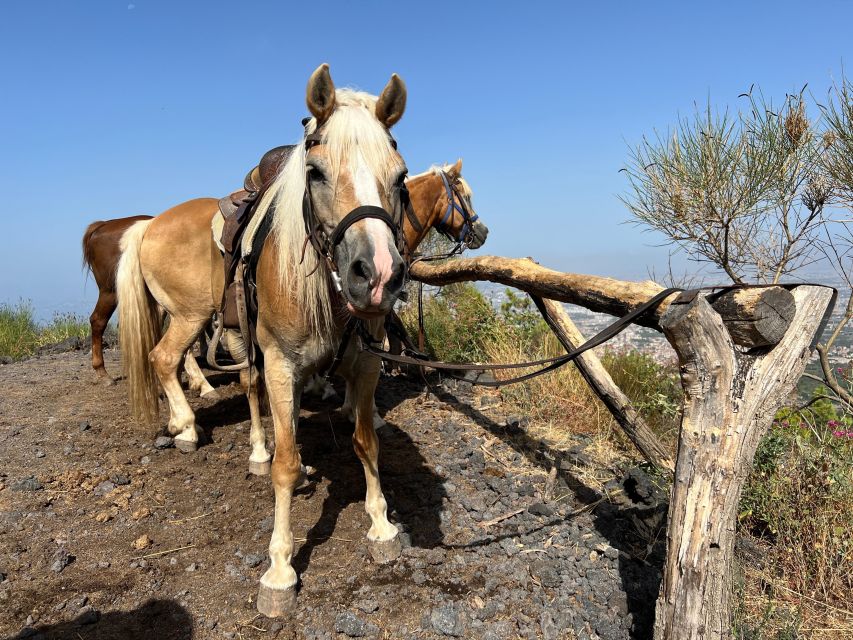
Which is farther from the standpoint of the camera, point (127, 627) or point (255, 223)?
point (255, 223)

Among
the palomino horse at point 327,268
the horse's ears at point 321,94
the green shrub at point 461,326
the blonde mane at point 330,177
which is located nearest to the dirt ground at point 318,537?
the palomino horse at point 327,268

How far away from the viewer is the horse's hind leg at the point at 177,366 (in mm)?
4191

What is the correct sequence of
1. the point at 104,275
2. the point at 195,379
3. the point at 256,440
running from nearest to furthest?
the point at 256,440
the point at 195,379
the point at 104,275

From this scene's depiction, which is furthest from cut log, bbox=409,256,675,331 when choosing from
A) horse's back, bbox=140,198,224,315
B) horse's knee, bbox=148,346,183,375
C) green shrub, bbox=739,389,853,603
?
horse's knee, bbox=148,346,183,375

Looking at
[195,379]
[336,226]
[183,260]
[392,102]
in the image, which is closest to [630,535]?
[336,226]

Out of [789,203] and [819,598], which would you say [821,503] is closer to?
[819,598]

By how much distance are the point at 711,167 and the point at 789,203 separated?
77 centimetres

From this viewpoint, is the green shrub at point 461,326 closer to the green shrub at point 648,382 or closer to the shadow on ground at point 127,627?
the green shrub at point 648,382

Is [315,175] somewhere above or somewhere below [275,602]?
above

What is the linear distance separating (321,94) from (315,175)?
0.37m

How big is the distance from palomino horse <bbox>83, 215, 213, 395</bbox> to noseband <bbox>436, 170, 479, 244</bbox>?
334 cm

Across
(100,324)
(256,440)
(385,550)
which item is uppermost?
(100,324)

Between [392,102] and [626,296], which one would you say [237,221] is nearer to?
[392,102]

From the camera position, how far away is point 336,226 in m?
2.09
